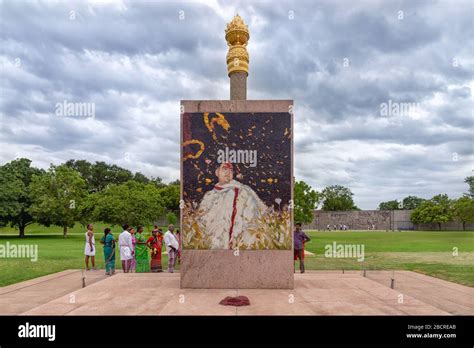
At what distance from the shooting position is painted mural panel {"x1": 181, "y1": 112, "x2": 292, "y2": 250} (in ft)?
30.2

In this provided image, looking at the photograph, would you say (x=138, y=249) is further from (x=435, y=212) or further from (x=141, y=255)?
(x=435, y=212)

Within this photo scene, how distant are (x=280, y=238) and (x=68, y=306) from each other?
16.3 ft

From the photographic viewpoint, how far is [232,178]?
927 centimetres

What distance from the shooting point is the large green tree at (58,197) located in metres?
37.8

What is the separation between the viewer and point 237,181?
9.26 meters

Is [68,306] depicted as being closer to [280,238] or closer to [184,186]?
[184,186]

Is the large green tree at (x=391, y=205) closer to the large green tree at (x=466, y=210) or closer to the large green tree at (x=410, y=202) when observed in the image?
the large green tree at (x=410, y=202)

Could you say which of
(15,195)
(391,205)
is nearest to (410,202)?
(391,205)

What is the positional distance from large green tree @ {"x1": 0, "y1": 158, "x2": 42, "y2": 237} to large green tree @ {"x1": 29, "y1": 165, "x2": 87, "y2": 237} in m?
1.49

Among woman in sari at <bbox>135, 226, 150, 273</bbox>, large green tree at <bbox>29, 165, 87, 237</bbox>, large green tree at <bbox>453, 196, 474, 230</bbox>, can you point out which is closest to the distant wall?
large green tree at <bbox>453, 196, 474, 230</bbox>

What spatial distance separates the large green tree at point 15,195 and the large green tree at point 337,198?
210 ft

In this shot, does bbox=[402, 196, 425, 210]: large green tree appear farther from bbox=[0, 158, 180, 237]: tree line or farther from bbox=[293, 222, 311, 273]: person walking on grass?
bbox=[293, 222, 311, 273]: person walking on grass

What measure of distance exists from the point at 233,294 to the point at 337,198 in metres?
89.8
